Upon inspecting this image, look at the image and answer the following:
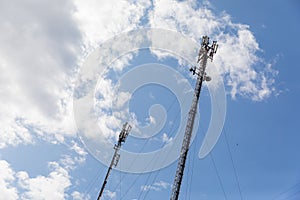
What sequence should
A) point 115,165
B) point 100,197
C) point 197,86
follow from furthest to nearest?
point 115,165, point 100,197, point 197,86

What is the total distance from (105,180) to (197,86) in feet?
66.3

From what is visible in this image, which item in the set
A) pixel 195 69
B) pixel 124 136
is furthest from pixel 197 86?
pixel 124 136

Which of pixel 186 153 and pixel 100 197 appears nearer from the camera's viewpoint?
pixel 186 153

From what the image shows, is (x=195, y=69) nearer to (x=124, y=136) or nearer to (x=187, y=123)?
(x=187, y=123)

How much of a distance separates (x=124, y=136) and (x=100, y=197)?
11.5 metres

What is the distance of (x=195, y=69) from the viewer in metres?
43.9

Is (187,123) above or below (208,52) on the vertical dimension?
below

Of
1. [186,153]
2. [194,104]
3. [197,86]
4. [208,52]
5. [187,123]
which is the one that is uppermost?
[208,52]

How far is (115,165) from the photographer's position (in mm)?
52312

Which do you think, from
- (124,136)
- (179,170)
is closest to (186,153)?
(179,170)

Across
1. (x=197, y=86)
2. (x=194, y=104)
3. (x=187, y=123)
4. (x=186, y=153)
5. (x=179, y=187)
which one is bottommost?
(x=179, y=187)

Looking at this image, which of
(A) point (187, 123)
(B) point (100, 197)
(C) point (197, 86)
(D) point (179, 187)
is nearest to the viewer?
(D) point (179, 187)

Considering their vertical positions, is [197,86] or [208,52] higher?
[208,52]

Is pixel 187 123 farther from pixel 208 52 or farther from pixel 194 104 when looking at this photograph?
pixel 208 52
